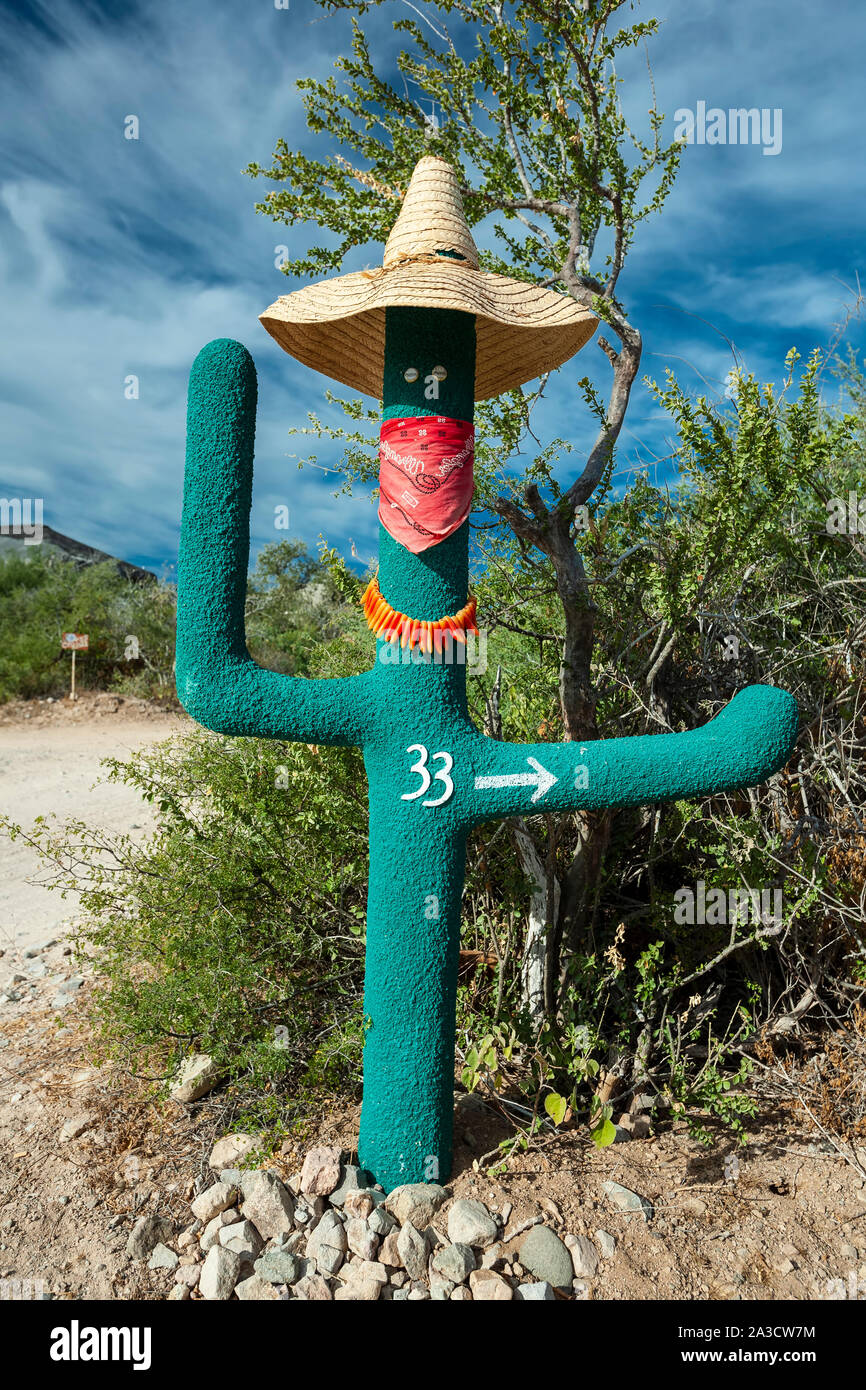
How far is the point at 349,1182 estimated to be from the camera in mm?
2557

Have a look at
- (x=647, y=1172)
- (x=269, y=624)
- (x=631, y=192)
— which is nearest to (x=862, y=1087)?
(x=647, y=1172)

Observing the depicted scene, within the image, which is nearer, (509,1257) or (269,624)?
(509,1257)

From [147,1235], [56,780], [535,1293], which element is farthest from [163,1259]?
[56,780]

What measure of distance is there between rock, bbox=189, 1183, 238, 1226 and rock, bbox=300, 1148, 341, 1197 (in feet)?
0.73

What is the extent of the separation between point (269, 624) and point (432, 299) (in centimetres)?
1534

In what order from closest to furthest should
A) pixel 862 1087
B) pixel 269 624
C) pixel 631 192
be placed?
pixel 862 1087 → pixel 631 192 → pixel 269 624

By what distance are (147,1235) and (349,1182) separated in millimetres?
591

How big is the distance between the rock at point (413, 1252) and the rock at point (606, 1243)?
19.2 inches

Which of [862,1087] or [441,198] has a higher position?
[441,198]

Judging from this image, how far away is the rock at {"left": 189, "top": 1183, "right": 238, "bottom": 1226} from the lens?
8.43 feet

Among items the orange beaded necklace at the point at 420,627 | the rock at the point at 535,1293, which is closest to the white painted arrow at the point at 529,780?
the orange beaded necklace at the point at 420,627

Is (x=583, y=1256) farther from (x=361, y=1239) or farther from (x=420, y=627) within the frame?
(x=420, y=627)
